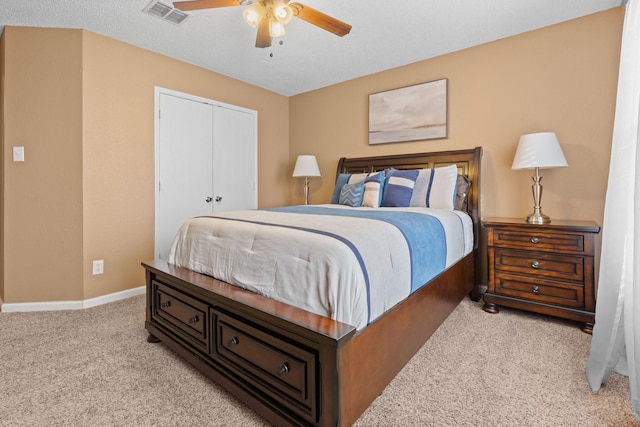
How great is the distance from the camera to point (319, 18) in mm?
2125

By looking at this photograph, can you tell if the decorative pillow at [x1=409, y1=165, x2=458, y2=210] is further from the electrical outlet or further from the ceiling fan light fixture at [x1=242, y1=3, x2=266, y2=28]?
→ the electrical outlet

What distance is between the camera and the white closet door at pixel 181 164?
3383 millimetres

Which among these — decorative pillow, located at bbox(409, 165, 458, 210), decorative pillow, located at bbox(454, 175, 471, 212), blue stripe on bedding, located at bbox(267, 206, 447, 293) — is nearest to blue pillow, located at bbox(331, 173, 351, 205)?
decorative pillow, located at bbox(409, 165, 458, 210)

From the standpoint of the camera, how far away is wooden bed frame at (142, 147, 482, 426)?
118 cm

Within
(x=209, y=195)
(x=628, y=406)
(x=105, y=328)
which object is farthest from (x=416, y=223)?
(x=209, y=195)

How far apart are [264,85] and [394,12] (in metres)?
2.22

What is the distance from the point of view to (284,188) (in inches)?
190

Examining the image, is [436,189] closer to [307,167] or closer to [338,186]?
[338,186]

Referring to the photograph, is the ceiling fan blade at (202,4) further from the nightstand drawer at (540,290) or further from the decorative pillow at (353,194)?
the nightstand drawer at (540,290)

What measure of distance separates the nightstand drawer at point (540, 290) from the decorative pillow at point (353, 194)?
4.50ft

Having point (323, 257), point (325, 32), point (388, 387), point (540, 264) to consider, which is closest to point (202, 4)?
point (325, 32)

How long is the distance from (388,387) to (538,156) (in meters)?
2.11

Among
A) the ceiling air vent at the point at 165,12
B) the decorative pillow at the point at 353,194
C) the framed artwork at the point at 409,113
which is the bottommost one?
the decorative pillow at the point at 353,194

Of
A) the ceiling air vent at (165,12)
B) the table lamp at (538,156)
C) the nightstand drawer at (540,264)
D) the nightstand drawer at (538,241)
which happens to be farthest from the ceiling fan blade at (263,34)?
the nightstand drawer at (540,264)
